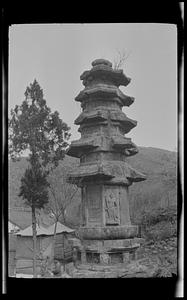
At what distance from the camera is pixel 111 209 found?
14.2 ft

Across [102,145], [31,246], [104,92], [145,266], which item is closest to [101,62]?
[104,92]

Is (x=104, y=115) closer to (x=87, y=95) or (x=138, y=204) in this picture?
(x=87, y=95)

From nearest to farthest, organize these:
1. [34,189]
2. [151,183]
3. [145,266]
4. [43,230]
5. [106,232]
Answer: [34,189] < [43,230] < [145,266] < [106,232] < [151,183]

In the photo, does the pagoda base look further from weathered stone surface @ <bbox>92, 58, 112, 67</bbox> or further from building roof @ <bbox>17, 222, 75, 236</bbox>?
weathered stone surface @ <bbox>92, 58, 112, 67</bbox>

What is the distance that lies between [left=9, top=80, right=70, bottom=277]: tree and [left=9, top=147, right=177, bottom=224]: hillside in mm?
328

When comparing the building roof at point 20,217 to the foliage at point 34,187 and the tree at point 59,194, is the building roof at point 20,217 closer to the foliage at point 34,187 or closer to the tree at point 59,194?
the foliage at point 34,187

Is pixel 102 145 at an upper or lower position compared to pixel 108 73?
lower

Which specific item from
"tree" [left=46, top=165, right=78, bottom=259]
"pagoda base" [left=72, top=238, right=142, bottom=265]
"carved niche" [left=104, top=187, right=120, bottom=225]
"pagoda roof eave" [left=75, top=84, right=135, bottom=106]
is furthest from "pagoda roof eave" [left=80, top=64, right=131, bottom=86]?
"pagoda base" [left=72, top=238, right=142, bottom=265]

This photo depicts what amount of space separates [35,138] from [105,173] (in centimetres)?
93

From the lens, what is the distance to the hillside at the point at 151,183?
13.4 feet

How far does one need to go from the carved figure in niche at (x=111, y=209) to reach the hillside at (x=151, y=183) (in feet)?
0.61

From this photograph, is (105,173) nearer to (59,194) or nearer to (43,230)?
(59,194)

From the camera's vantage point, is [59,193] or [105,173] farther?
[105,173]

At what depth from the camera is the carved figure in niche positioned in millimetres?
4293
